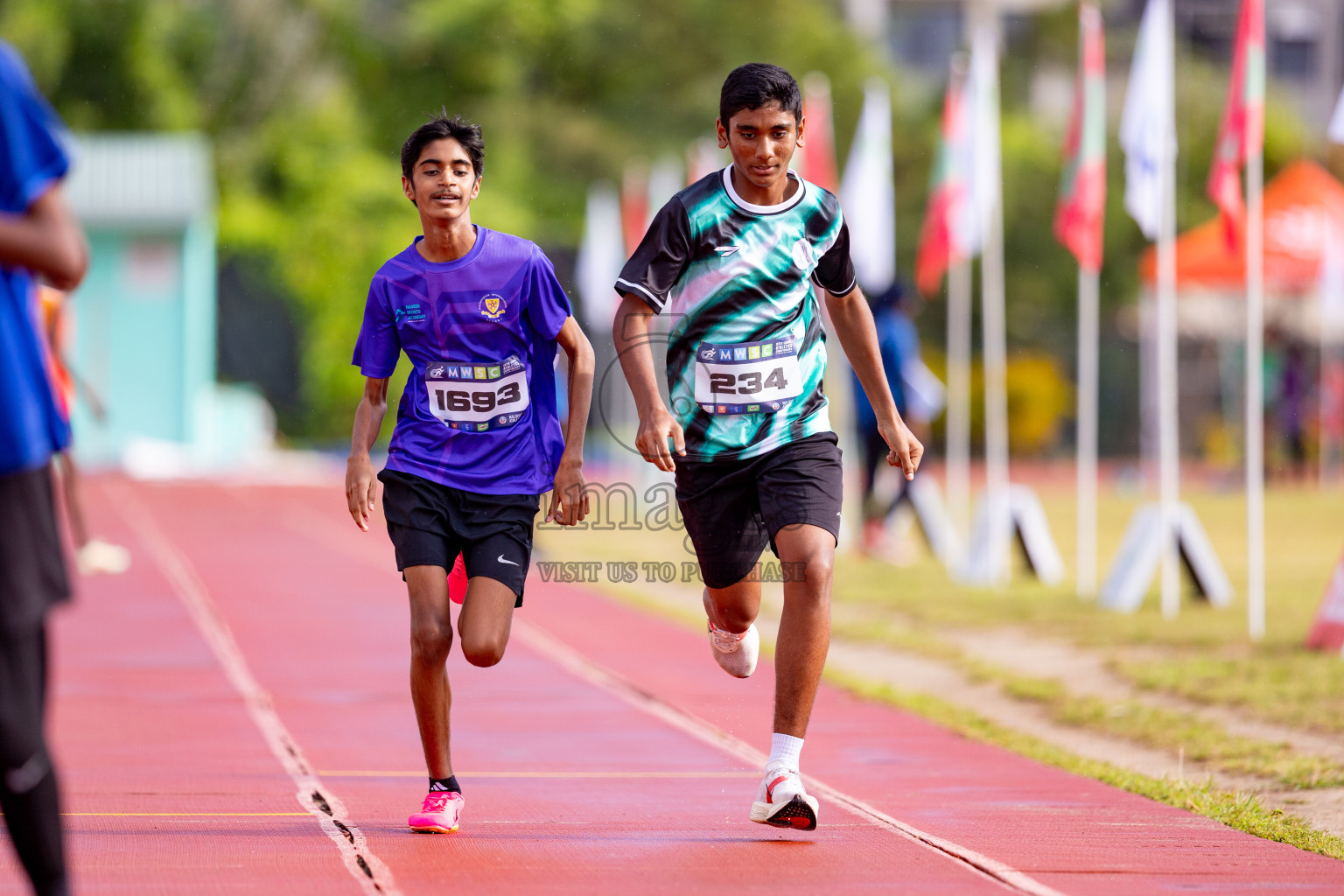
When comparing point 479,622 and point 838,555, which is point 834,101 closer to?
point 838,555

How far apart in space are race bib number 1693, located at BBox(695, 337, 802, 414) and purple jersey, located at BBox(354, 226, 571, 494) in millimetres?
449

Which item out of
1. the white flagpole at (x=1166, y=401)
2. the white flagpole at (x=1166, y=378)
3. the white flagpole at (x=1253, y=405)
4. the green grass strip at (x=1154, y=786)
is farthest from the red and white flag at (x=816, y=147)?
the green grass strip at (x=1154, y=786)

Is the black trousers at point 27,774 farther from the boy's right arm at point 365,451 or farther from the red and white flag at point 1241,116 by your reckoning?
the red and white flag at point 1241,116

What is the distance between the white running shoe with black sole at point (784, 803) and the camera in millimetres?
5082

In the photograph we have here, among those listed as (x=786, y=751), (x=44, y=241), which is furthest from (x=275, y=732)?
(x=44, y=241)

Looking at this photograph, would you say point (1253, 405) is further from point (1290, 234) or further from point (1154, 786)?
point (1290, 234)

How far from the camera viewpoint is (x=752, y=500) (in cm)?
550

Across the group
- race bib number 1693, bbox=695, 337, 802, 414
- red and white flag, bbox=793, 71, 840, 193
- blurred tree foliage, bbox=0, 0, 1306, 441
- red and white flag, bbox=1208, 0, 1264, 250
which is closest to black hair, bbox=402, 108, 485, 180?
race bib number 1693, bbox=695, 337, 802, 414

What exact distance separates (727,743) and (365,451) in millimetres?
2391

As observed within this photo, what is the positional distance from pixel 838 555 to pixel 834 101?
37.8 metres

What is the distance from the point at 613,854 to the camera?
495 cm

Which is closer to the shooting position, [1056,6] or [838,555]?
[838,555]

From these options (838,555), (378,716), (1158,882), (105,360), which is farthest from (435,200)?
(105,360)

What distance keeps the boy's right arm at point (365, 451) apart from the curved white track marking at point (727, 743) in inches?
69.6
